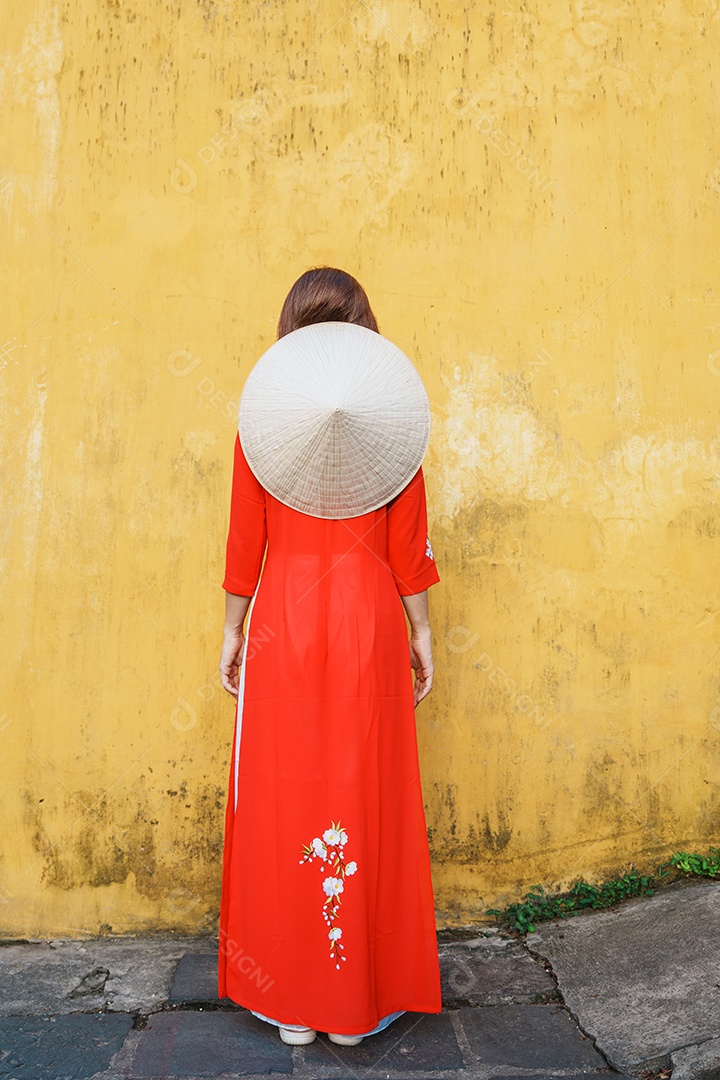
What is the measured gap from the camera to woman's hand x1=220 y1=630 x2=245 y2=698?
2.51 meters

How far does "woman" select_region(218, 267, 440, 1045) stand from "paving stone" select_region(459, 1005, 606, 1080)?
168 mm

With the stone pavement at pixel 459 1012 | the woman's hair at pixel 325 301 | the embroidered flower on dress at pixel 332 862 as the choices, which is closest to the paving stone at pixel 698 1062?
the stone pavement at pixel 459 1012

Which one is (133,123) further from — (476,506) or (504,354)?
(476,506)

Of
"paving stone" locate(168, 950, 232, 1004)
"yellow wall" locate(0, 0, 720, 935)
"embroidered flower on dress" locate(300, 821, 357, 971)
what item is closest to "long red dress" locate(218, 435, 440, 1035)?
"embroidered flower on dress" locate(300, 821, 357, 971)

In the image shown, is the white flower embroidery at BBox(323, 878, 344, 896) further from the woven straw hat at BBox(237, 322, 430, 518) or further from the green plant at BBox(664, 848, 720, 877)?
the green plant at BBox(664, 848, 720, 877)

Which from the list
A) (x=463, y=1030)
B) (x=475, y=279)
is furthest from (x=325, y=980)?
(x=475, y=279)

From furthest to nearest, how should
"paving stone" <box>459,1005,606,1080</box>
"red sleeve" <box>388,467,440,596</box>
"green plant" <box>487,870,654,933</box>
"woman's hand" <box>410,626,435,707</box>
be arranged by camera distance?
"green plant" <box>487,870,654,933</box> < "woman's hand" <box>410,626,435,707</box> < "red sleeve" <box>388,467,440,596</box> < "paving stone" <box>459,1005,606,1080</box>

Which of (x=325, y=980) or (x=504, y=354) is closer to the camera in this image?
(x=325, y=980)

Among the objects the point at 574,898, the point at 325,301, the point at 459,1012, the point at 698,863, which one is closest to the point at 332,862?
the point at 459,1012

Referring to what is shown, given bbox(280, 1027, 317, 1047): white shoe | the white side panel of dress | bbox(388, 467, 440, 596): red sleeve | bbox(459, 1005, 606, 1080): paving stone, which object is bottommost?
bbox(459, 1005, 606, 1080): paving stone

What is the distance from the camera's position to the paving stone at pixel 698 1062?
7.30ft

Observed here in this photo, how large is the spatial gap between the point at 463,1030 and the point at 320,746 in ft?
2.88

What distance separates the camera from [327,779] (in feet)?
7.73

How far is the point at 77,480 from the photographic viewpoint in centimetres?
323
